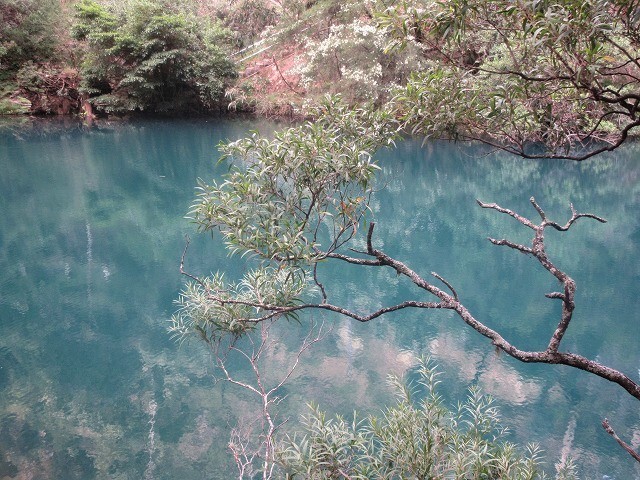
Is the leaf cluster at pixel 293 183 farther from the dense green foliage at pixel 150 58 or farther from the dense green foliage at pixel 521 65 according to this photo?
the dense green foliage at pixel 150 58

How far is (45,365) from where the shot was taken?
580 cm

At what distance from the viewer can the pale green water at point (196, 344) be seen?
477 centimetres

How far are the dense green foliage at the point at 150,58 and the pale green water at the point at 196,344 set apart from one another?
803cm

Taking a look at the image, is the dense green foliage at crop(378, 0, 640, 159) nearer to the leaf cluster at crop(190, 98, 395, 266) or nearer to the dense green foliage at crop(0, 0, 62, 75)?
the leaf cluster at crop(190, 98, 395, 266)

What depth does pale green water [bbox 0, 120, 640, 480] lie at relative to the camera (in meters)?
4.77

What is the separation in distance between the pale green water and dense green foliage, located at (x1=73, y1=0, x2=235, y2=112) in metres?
8.03

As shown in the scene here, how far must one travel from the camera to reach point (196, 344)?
6.33 meters

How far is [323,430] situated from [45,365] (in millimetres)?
4088

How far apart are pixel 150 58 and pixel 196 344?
1746 centimetres

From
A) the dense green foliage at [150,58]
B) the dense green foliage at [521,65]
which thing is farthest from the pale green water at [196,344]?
the dense green foliage at [150,58]

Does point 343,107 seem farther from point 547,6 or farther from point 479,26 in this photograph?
point 547,6

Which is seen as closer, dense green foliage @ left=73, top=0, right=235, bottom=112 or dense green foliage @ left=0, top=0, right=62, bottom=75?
dense green foliage @ left=73, top=0, right=235, bottom=112

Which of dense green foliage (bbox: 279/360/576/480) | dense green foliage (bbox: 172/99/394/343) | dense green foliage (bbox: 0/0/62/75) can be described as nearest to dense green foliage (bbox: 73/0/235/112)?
dense green foliage (bbox: 0/0/62/75)

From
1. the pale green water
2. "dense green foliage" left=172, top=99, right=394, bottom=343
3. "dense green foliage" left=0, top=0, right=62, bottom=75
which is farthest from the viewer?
"dense green foliage" left=0, top=0, right=62, bottom=75
